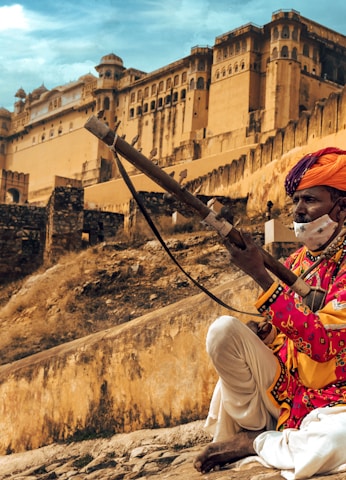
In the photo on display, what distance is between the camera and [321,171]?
2969 millimetres

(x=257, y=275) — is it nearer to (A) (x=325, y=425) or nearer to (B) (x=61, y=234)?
(A) (x=325, y=425)

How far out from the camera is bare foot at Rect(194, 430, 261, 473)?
3.11 meters

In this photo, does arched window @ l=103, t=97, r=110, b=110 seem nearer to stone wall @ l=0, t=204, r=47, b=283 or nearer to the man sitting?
stone wall @ l=0, t=204, r=47, b=283

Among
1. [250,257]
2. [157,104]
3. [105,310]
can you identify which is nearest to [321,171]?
[250,257]

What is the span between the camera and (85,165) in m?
47.4

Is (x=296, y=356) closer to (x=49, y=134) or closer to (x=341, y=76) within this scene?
(x=341, y=76)

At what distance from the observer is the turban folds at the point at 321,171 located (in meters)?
2.96

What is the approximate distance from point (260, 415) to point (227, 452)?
0.23 m

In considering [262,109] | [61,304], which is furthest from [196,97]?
[61,304]

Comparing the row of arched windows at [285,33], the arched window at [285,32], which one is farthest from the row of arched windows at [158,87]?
the arched window at [285,32]

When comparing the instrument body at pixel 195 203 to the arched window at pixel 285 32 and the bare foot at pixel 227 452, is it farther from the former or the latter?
the arched window at pixel 285 32

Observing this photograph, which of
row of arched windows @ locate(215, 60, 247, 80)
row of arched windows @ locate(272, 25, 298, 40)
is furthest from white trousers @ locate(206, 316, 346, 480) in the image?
row of arched windows @ locate(215, 60, 247, 80)

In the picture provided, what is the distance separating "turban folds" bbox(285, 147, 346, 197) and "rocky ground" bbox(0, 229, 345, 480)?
159 centimetres

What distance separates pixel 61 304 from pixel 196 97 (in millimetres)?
29013
